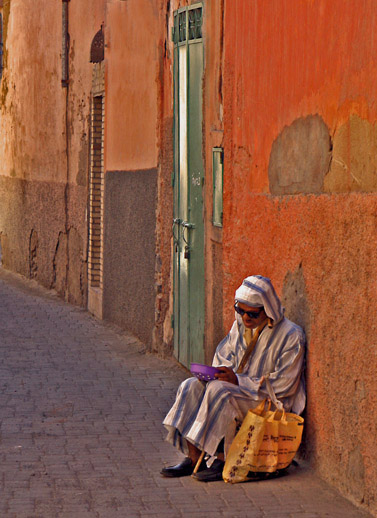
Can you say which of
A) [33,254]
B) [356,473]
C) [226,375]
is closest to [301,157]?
[226,375]

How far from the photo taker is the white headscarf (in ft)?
20.0

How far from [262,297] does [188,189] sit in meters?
3.17

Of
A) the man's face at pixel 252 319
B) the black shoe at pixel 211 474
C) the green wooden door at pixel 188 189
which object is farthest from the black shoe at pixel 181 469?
the green wooden door at pixel 188 189

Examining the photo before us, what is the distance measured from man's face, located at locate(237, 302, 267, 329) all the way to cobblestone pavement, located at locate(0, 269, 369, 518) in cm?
85

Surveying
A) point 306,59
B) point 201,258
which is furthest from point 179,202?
point 306,59

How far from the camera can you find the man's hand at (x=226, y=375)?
618cm

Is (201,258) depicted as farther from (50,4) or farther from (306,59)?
(50,4)

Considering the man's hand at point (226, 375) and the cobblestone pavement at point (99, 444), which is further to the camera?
the man's hand at point (226, 375)

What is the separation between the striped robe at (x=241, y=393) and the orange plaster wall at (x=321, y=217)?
0.10 metres

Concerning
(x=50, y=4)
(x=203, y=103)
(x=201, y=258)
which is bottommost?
(x=201, y=258)

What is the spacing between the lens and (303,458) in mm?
6395

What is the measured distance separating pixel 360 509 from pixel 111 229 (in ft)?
22.9

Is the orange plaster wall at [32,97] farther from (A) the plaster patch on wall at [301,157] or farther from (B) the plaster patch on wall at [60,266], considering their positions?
(A) the plaster patch on wall at [301,157]

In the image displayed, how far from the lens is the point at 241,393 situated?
619 cm
